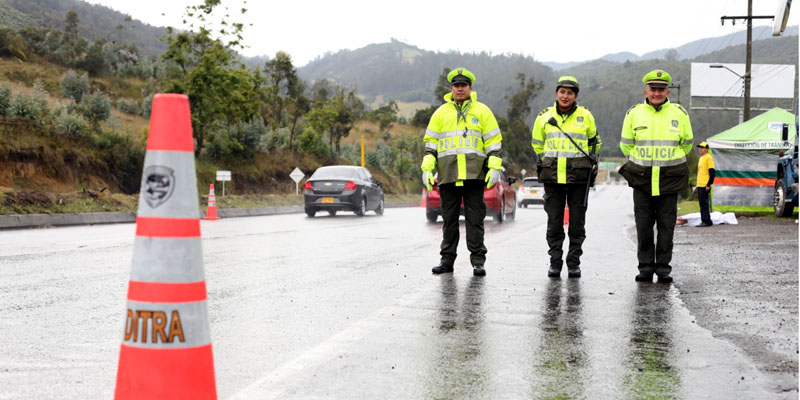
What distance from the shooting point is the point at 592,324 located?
562 centimetres

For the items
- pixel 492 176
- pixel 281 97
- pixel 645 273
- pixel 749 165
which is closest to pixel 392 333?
pixel 492 176

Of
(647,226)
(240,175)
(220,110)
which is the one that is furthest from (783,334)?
(240,175)

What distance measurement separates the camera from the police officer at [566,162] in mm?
8367

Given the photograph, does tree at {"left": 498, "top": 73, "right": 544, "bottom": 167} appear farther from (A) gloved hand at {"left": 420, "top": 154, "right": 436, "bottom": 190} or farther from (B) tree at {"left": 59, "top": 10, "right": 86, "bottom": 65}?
(A) gloved hand at {"left": 420, "top": 154, "right": 436, "bottom": 190}

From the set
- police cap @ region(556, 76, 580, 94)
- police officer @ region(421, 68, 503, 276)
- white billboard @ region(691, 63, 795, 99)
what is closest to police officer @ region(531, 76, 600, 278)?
police cap @ region(556, 76, 580, 94)

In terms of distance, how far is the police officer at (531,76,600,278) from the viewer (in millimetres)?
8367

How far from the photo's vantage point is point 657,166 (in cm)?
803

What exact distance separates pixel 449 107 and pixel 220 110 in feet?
87.2

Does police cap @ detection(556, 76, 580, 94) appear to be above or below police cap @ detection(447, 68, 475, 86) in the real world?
below

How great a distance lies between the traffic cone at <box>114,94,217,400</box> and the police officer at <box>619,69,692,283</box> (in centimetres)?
561

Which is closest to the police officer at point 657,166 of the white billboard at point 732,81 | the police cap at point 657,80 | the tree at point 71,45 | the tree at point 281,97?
the police cap at point 657,80

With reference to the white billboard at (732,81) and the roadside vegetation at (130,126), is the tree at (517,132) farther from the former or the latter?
the roadside vegetation at (130,126)

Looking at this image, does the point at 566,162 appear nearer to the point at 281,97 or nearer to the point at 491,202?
the point at 491,202

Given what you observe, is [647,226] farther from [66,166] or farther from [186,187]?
[66,166]
